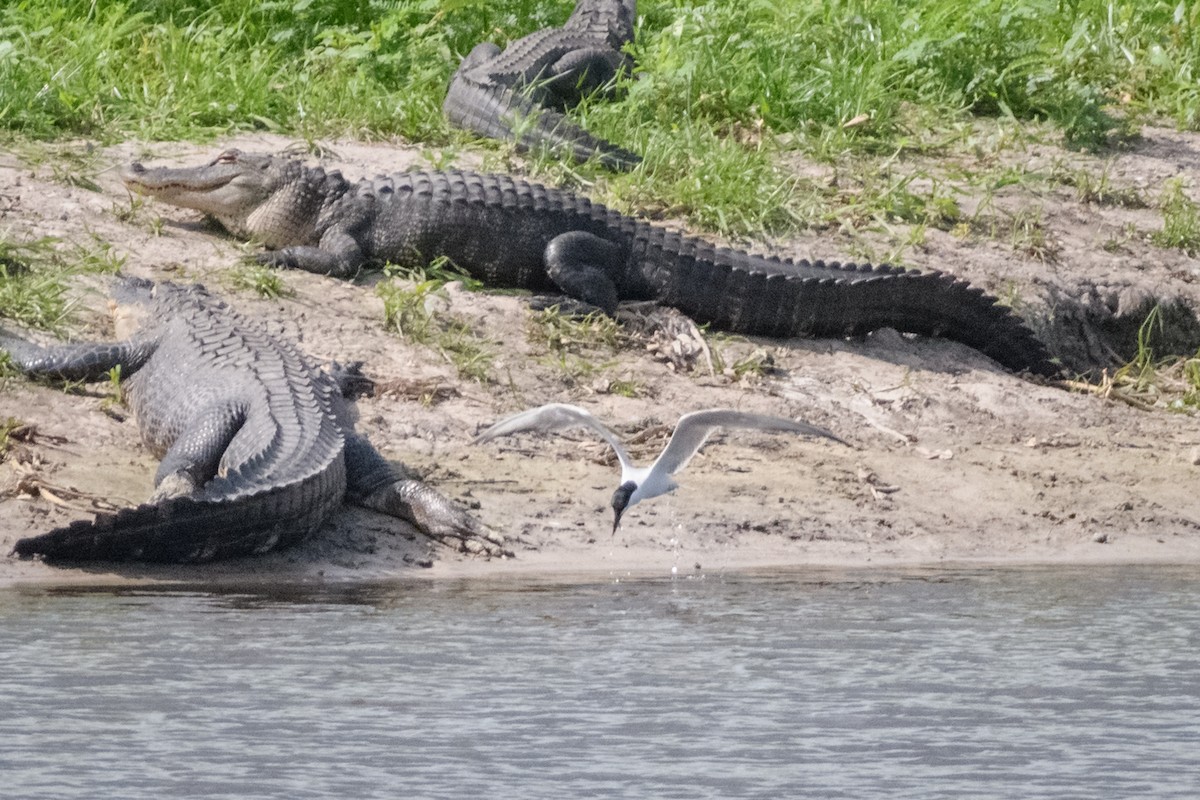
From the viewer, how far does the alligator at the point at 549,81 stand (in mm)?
9570

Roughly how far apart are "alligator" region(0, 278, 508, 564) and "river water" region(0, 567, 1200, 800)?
0.25m

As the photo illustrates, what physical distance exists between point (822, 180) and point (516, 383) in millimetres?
2827

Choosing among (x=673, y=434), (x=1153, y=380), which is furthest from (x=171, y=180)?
(x=1153, y=380)

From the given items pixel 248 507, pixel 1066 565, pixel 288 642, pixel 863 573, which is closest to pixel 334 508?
pixel 248 507

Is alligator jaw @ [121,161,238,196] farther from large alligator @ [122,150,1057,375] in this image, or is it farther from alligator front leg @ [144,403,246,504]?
alligator front leg @ [144,403,246,504]

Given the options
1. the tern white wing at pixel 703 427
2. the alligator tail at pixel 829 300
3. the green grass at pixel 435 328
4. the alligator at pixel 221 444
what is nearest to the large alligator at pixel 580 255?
the alligator tail at pixel 829 300

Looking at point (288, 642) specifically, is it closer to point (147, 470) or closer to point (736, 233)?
point (147, 470)

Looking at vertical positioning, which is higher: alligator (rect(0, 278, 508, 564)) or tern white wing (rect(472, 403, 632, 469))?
tern white wing (rect(472, 403, 632, 469))

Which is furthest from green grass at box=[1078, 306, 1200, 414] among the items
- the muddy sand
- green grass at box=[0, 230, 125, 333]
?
green grass at box=[0, 230, 125, 333]

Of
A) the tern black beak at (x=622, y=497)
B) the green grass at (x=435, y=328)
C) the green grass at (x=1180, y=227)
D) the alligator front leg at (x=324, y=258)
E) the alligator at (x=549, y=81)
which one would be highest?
the alligator at (x=549, y=81)

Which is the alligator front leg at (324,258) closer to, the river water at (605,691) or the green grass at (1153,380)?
the river water at (605,691)

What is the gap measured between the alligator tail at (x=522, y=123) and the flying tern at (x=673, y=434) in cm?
369

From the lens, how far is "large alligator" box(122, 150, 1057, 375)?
8266 mm

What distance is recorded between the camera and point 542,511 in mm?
6277
